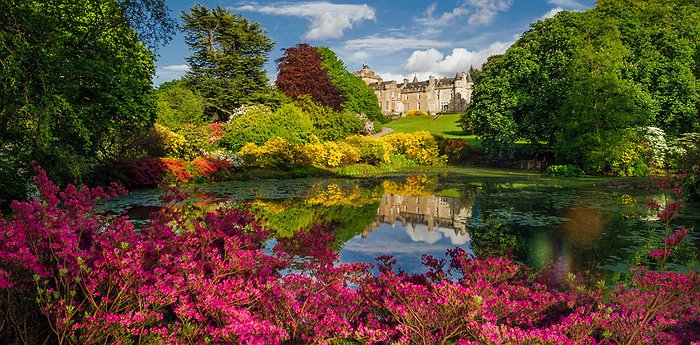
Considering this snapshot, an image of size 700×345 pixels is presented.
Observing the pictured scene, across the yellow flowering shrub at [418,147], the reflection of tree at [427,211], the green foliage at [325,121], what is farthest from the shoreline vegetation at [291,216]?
the yellow flowering shrub at [418,147]

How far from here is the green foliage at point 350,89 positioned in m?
63.2

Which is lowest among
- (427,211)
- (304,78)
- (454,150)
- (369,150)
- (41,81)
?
(454,150)

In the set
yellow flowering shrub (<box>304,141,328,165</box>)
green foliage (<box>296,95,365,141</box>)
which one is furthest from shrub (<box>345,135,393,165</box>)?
green foliage (<box>296,95,365,141</box>)

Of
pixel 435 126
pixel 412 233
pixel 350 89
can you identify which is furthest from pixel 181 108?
pixel 435 126

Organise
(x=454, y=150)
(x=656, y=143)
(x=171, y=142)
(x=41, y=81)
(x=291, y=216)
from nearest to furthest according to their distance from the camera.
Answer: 1. (x=41, y=81)
2. (x=291, y=216)
3. (x=171, y=142)
4. (x=656, y=143)
5. (x=454, y=150)

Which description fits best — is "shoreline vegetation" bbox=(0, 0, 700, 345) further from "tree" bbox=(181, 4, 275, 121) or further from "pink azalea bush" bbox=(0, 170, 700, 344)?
"tree" bbox=(181, 4, 275, 121)

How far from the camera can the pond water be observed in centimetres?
843

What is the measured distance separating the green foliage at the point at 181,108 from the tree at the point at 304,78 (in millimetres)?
8519

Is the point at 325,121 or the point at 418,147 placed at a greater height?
the point at 325,121

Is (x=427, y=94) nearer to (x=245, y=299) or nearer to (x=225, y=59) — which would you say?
(x=225, y=59)

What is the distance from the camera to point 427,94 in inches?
4141

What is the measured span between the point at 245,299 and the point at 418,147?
37.3 meters

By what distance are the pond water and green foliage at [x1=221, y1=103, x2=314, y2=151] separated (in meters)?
9.95

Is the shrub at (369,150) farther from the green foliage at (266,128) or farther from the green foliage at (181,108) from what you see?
the green foliage at (181,108)
